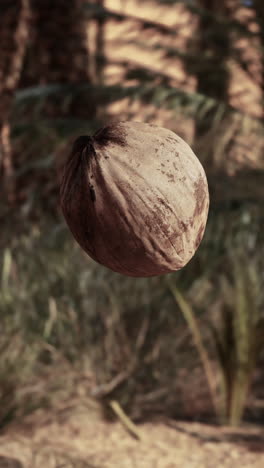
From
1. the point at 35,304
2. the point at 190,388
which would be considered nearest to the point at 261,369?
the point at 190,388

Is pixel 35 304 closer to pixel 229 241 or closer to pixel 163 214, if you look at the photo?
pixel 229 241

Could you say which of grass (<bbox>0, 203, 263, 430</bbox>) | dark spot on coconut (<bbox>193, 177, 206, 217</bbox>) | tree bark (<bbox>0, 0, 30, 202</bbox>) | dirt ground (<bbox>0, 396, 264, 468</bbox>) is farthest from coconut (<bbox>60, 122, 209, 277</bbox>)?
tree bark (<bbox>0, 0, 30, 202</bbox>)

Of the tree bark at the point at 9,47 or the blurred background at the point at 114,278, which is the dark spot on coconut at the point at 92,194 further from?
the tree bark at the point at 9,47

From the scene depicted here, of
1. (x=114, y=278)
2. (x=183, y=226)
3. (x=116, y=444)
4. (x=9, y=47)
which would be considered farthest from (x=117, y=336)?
(x=183, y=226)

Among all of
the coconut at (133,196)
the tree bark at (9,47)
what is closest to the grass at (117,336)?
the tree bark at (9,47)

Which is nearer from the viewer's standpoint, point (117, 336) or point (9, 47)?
point (117, 336)

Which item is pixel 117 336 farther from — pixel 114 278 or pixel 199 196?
pixel 199 196
